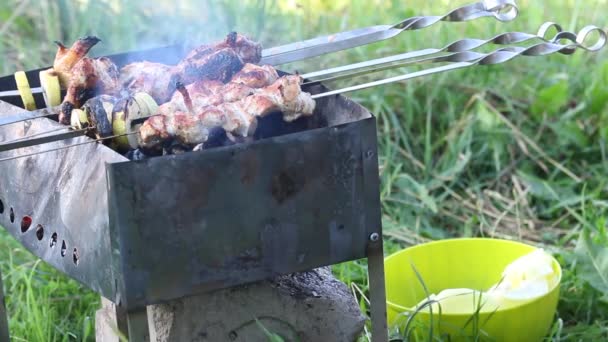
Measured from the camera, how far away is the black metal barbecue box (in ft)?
6.50

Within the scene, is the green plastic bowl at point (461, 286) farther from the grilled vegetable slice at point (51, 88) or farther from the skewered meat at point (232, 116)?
the grilled vegetable slice at point (51, 88)

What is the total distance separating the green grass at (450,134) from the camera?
128 inches

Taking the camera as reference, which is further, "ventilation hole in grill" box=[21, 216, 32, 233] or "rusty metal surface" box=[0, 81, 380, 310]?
"ventilation hole in grill" box=[21, 216, 32, 233]

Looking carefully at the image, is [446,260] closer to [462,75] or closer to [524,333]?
[524,333]

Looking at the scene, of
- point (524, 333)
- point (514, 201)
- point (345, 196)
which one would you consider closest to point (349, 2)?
point (514, 201)

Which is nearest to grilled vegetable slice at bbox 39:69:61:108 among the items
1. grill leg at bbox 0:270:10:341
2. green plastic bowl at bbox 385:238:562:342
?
grill leg at bbox 0:270:10:341

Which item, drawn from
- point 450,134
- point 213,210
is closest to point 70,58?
point 213,210

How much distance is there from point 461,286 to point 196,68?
139 cm

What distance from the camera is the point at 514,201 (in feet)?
12.9

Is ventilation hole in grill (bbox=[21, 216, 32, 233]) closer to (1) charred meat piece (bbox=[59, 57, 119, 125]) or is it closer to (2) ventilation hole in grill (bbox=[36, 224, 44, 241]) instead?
(2) ventilation hole in grill (bbox=[36, 224, 44, 241])

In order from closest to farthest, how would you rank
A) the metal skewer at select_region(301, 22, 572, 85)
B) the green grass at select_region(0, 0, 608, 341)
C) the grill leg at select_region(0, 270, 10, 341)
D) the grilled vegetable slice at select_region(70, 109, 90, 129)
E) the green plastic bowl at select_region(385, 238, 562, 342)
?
the grilled vegetable slice at select_region(70, 109, 90, 129) → the metal skewer at select_region(301, 22, 572, 85) → the grill leg at select_region(0, 270, 10, 341) → the green plastic bowl at select_region(385, 238, 562, 342) → the green grass at select_region(0, 0, 608, 341)

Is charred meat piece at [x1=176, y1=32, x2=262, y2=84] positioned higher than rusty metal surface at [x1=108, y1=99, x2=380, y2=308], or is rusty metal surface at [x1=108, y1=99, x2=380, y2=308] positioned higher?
charred meat piece at [x1=176, y1=32, x2=262, y2=84]

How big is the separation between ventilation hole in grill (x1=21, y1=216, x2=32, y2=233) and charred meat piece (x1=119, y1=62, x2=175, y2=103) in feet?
1.38

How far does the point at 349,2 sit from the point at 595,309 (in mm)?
2642
